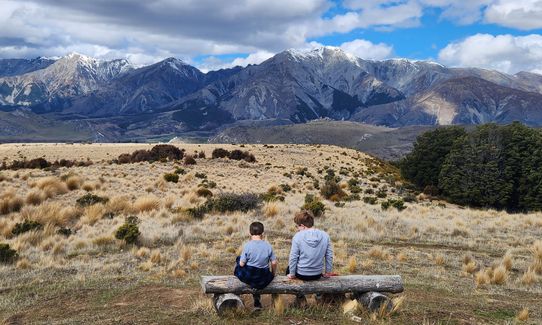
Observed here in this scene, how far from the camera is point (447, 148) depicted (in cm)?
5641

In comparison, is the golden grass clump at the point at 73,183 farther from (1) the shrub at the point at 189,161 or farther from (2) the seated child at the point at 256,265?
(2) the seated child at the point at 256,265

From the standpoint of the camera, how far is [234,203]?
77.3 feet

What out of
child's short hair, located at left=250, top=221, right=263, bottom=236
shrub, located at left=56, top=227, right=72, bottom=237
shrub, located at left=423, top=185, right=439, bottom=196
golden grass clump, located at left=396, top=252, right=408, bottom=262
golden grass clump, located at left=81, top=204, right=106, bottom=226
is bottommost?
shrub, located at left=423, top=185, right=439, bottom=196

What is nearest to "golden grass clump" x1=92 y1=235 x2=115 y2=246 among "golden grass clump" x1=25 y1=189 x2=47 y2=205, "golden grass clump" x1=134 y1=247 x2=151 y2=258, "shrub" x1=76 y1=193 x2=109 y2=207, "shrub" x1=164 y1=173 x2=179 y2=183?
"golden grass clump" x1=134 y1=247 x2=151 y2=258

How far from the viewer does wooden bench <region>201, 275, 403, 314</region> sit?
8977mm

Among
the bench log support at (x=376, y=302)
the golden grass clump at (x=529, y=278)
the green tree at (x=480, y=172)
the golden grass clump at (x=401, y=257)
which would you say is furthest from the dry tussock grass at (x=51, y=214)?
the green tree at (x=480, y=172)

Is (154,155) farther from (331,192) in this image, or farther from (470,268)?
(470,268)

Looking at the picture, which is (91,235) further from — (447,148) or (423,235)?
(447,148)

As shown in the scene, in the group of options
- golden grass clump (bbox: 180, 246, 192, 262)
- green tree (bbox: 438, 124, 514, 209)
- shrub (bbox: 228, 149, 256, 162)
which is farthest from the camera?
shrub (bbox: 228, 149, 256, 162)

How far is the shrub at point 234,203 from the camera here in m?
23.1

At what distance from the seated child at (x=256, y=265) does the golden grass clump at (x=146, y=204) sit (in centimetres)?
1382

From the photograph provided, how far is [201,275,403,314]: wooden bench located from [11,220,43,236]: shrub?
1029 centimetres

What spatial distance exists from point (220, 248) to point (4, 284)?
22.7ft

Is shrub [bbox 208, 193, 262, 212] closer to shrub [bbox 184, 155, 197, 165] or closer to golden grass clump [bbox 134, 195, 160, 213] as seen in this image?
golden grass clump [bbox 134, 195, 160, 213]
